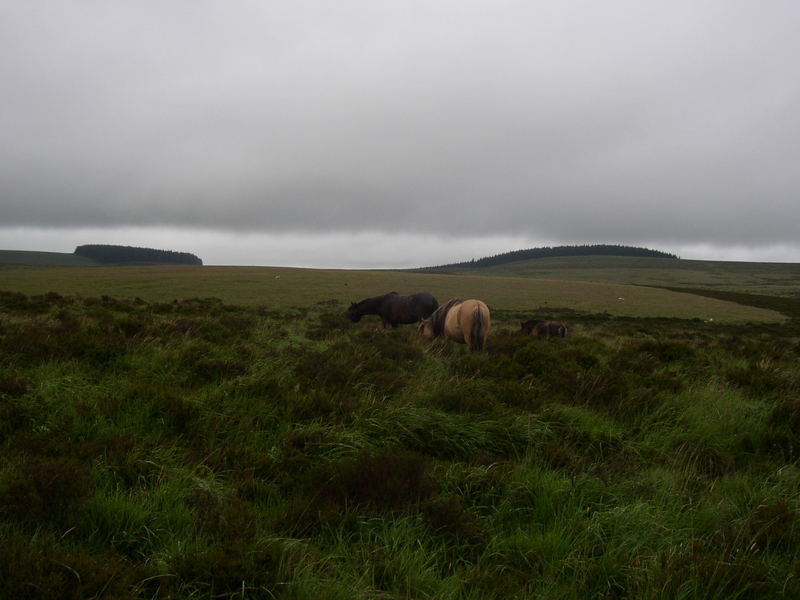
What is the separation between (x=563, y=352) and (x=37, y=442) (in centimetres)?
744

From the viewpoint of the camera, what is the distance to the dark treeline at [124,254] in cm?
17112

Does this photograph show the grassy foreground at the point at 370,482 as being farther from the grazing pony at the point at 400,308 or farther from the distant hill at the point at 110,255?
the distant hill at the point at 110,255

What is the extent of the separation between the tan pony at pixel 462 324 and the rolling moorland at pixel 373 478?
155 inches

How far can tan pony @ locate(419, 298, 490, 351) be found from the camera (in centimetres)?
1034

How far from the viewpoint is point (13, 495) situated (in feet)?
8.18

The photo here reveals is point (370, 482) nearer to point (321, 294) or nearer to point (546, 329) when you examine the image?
point (546, 329)

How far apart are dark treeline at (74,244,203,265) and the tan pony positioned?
191m

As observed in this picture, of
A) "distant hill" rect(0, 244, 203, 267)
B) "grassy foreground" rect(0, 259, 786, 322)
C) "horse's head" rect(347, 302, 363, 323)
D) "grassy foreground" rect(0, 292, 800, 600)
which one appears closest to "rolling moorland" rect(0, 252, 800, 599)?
"grassy foreground" rect(0, 292, 800, 600)

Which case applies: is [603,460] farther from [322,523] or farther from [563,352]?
[563,352]

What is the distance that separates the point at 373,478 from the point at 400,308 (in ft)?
47.6

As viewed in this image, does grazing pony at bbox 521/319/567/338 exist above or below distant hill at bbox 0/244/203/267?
below

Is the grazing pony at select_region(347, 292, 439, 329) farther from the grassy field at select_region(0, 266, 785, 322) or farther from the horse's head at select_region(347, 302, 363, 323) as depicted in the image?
the grassy field at select_region(0, 266, 785, 322)

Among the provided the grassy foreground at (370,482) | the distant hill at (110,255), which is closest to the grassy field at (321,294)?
A: the grassy foreground at (370,482)

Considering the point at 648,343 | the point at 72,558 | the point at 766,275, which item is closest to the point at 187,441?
the point at 72,558
